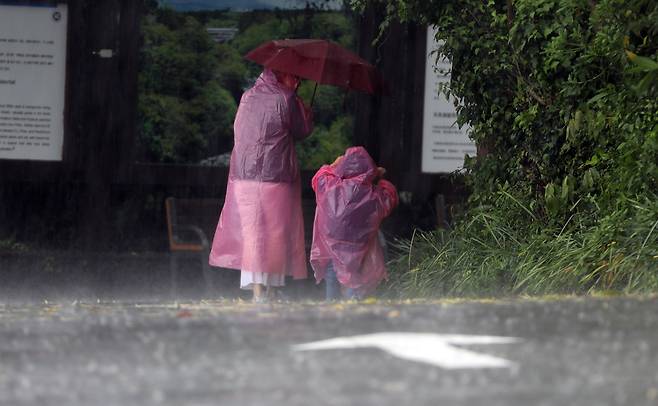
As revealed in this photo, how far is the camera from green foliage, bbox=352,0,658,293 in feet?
20.8

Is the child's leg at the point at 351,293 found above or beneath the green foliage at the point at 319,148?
beneath

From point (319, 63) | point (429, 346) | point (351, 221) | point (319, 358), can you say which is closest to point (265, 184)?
point (351, 221)

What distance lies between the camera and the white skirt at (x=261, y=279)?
7785 mm

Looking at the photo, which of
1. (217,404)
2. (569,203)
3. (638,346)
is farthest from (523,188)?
(217,404)

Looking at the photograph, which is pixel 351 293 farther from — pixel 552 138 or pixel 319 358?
pixel 319 358

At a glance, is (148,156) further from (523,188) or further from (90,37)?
(523,188)

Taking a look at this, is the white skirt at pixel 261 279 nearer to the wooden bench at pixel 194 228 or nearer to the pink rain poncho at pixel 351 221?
the pink rain poncho at pixel 351 221

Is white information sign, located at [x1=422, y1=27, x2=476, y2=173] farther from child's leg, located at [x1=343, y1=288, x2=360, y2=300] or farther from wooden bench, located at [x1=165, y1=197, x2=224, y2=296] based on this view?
child's leg, located at [x1=343, y1=288, x2=360, y2=300]

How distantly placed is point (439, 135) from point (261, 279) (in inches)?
124

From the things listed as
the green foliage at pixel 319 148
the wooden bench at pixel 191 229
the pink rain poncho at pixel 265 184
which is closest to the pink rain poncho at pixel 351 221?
the pink rain poncho at pixel 265 184

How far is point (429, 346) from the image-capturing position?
3.25 metres

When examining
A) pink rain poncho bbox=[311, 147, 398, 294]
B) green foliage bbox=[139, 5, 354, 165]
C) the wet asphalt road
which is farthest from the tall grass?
green foliage bbox=[139, 5, 354, 165]

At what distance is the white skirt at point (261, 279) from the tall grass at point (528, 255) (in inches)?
28.2

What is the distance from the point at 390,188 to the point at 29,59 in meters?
3.40
